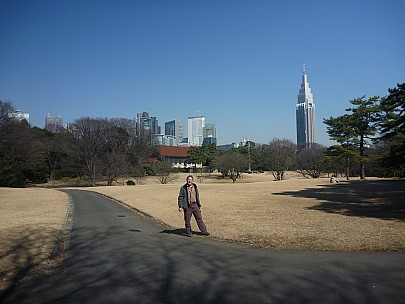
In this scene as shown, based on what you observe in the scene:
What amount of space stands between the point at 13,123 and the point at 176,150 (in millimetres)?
52398

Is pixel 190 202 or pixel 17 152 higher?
pixel 17 152

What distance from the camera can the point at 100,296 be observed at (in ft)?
13.4

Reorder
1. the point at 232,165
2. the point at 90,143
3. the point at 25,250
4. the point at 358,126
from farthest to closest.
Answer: the point at 232,165 → the point at 90,143 → the point at 358,126 → the point at 25,250

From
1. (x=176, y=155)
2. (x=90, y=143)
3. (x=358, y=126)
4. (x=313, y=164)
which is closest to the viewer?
(x=358, y=126)

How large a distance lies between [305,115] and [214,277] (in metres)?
176

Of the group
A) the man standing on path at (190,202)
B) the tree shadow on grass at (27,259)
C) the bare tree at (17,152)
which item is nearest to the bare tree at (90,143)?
the bare tree at (17,152)

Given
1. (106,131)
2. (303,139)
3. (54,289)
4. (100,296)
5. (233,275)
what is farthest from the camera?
(303,139)

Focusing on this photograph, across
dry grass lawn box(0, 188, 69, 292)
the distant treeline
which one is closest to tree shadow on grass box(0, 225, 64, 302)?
dry grass lawn box(0, 188, 69, 292)

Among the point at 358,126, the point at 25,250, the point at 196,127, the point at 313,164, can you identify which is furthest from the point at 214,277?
the point at 196,127

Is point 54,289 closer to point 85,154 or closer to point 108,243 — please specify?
point 108,243

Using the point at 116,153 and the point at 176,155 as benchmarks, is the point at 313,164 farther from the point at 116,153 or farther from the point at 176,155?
the point at 176,155

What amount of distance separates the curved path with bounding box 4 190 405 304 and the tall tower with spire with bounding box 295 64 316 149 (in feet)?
544

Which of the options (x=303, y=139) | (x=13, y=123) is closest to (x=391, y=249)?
(x=13, y=123)

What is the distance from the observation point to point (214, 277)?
188 inches
